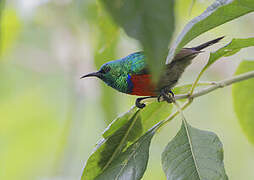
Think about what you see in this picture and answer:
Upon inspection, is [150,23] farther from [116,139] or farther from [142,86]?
[142,86]

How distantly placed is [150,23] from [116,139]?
130cm

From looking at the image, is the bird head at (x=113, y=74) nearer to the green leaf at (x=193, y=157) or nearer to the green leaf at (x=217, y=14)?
the green leaf at (x=193, y=157)

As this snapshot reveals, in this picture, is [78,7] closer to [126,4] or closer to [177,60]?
[177,60]

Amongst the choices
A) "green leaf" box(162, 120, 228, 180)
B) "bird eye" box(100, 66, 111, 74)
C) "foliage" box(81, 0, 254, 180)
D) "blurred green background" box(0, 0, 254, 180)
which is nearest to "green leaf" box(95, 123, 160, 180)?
"foliage" box(81, 0, 254, 180)

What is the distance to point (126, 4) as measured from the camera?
2.78 ft

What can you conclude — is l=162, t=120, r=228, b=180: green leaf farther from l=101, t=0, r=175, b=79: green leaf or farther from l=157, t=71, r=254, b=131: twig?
l=101, t=0, r=175, b=79: green leaf

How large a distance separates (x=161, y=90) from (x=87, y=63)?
13.7 ft

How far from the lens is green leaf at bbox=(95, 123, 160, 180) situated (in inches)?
72.1

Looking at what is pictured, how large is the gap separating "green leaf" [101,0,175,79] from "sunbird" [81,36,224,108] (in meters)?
1.67

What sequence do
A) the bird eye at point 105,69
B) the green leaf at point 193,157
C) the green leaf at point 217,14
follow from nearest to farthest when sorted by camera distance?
the green leaf at point 217,14
the green leaf at point 193,157
the bird eye at point 105,69

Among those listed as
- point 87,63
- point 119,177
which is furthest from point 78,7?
point 87,63

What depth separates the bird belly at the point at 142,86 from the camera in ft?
8.54

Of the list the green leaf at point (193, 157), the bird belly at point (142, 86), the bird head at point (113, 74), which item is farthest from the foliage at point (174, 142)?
the bird head at point (113, 74)

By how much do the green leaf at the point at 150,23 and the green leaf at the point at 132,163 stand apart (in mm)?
1131
